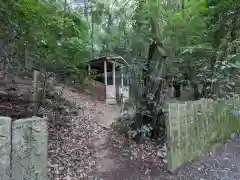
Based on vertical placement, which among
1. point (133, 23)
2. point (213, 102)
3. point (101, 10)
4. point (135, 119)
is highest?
point (101, 10)

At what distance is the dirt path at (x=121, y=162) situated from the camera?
142 inches

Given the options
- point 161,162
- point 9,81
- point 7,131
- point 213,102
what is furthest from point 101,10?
point 7,131

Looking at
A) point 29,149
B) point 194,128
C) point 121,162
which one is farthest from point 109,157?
point 29,149

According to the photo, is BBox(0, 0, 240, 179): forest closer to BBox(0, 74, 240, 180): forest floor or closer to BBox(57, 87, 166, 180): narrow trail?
BBox(57, 87, 166, 180): narrow trail

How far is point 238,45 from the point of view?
5039 millimetres

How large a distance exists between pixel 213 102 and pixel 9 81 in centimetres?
603

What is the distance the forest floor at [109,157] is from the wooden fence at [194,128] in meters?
0.20

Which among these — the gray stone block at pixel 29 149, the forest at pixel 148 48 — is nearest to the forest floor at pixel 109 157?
the forest at pixel 148 48

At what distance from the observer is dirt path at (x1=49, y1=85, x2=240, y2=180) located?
3619 mm

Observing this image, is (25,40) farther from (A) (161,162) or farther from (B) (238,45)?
(B) (238,45)

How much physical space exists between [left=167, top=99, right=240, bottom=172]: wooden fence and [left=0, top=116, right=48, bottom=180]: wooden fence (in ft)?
7.10

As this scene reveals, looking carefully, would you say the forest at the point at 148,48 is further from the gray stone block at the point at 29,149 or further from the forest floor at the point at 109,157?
the gray stone block at the point at 29,149

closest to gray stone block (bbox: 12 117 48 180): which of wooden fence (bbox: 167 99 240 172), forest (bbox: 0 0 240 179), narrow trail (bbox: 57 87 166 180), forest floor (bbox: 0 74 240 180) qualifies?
forest floor (bbox: 0 74 240 180)

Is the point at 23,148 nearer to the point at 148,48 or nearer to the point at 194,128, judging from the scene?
the point at 194,128
